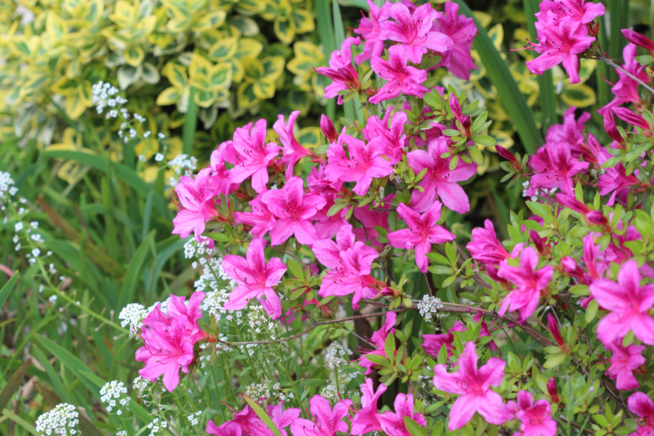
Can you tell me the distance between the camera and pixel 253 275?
3.38 feet

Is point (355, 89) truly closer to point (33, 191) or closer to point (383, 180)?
point (383, 180)

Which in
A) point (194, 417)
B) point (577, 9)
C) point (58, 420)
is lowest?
point (194, 417)

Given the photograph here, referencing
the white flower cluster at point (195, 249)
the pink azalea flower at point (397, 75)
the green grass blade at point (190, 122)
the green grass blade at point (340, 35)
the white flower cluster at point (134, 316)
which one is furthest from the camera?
the green grass blade at point (190, 122)

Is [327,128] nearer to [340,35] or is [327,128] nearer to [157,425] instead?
[340,35]

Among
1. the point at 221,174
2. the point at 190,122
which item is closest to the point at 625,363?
the point at 221,174

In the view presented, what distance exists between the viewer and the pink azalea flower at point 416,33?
3.43ft

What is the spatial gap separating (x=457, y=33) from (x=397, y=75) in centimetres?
25

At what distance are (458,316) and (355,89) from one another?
0.48 metres

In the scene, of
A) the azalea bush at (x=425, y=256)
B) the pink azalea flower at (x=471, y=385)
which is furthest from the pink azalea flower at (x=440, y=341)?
the pink azalea flower at (x=471, y=385)

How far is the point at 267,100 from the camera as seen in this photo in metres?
2.73

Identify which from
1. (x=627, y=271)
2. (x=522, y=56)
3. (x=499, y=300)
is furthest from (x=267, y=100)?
(x=627, y=271)

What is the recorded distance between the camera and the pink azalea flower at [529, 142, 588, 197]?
1.08 meters

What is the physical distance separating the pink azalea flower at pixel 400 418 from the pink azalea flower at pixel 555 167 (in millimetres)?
504

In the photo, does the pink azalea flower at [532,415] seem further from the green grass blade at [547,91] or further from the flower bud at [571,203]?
the green grass blade at [547,91]
